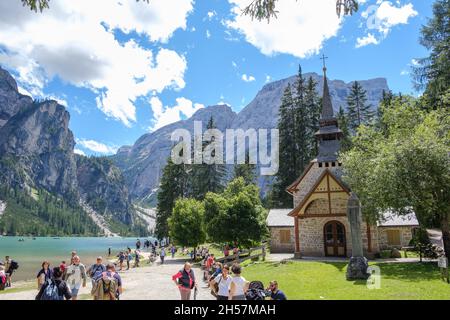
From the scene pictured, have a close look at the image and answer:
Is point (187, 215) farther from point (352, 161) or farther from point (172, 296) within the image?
point (172, 296)

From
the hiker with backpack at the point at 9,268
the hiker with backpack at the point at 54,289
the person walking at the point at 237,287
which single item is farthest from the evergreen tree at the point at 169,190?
the person walking at the point at 237,287

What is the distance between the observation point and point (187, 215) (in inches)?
1399

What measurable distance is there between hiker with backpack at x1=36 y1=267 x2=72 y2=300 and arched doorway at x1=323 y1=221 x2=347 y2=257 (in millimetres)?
23342

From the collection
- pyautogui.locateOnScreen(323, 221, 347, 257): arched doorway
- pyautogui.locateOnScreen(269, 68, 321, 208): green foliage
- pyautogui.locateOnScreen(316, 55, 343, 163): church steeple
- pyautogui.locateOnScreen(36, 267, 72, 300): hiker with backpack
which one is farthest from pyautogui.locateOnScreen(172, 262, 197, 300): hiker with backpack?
pyautogui.locateOnScreen(269, 68, 321, 208): green foliage

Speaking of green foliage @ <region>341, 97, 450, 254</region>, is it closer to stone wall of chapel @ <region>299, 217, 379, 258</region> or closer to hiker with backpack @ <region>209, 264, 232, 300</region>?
stone wall of chapel @ <region>299, 217, 379, 258</region>

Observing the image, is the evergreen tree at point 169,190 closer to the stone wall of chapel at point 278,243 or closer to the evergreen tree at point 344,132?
the stone wall of chapel at point 278,243

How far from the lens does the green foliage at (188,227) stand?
115ft

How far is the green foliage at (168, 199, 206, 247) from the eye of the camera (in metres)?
35.0

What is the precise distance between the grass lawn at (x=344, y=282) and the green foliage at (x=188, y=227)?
1201cm

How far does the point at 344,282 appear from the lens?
53.0ft

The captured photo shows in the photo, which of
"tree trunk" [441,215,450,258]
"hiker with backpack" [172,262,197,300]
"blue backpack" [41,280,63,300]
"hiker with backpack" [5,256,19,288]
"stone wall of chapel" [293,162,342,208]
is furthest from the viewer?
"stone wall of chapel" [293,162,342,208]

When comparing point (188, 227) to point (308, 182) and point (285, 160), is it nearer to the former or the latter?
point (308, 182)
